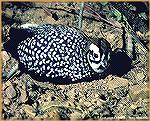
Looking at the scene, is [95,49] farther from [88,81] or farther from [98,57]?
[88,81]

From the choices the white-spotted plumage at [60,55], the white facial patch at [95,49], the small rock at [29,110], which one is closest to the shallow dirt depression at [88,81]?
the small rock at [29,110]

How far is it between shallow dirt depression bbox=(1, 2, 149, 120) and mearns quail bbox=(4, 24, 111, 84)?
0.07 metres

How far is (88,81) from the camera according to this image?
10.2 feet

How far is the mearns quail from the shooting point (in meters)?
2.97

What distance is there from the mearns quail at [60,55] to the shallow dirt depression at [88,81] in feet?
0.24

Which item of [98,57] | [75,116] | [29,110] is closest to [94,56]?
[98,57]

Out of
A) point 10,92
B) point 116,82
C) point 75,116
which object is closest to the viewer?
point 75,116

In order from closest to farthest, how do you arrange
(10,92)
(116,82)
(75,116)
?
1. (75,116)
2. (10,92)
3. (116,82)

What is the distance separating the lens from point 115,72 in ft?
10.5

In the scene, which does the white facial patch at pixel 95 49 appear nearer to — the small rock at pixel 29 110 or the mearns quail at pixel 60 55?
the mearns quail at pixel 60 55

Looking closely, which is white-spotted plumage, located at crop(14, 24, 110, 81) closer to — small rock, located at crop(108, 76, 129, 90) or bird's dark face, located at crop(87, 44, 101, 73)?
bird's dark face, located at crop(87, 44, 101, 73)

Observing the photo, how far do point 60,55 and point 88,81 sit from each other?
34 centimetres

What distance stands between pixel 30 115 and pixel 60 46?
1.90ft

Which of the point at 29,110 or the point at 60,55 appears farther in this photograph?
the point at 60,55
